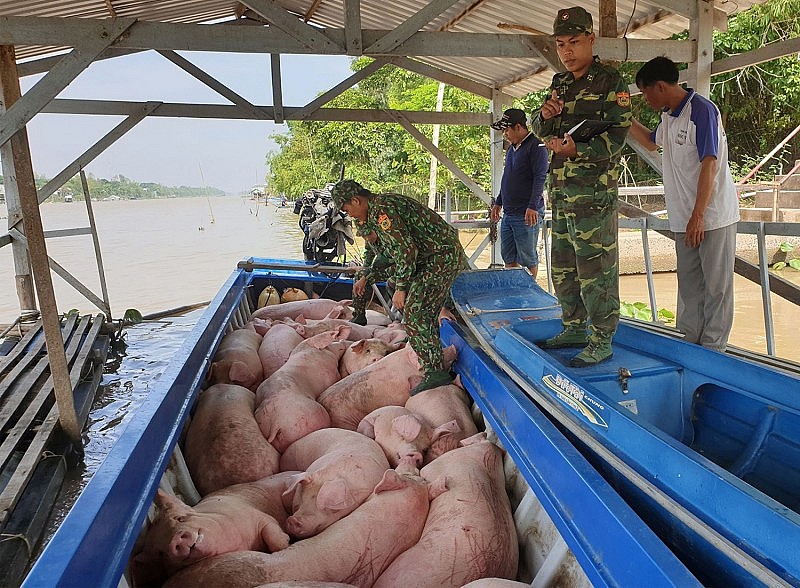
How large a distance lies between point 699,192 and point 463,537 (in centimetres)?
248

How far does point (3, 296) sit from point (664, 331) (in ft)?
56.8

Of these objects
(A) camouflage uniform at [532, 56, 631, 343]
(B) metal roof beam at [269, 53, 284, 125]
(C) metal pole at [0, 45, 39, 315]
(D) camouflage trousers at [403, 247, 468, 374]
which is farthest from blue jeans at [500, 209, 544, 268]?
(C) metal pole at [0, 45, 39, 315]

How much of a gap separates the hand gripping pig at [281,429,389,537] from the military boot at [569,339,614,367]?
121cm

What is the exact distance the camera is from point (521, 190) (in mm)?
6176

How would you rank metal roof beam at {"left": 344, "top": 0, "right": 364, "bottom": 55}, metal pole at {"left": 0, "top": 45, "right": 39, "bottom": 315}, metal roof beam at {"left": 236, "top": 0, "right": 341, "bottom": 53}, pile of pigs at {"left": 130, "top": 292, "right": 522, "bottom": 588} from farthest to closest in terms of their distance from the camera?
1. metal pole at {"left": 0, "top": 45, "right": 39, "bottom": 315}
2. metal roof beam at {"left": 344, "top": 0, "right": 364, "bottom": 55}
3. metal roof beam at {"left": 236, "top": 0, "right": 341, "bottom": 53}
4. pile of pigs at {"left": 130, "top": 292, "right": 522, "bottom": 588}

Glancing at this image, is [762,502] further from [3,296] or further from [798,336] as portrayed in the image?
[3,296]

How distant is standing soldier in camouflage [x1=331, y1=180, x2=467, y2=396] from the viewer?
402 cm

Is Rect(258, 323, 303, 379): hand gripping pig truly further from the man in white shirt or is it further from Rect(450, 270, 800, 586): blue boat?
the man in white shirt

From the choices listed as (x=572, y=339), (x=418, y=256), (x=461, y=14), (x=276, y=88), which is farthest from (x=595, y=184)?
(x=276, y=88)

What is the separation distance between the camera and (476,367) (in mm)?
3764

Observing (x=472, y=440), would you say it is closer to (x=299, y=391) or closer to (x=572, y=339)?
(x=572, y=339)

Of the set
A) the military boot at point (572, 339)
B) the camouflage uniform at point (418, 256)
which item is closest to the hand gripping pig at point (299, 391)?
the camouflage uniform at point (418, 256)

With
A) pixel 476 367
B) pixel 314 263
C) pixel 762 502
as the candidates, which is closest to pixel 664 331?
pixel 476 367

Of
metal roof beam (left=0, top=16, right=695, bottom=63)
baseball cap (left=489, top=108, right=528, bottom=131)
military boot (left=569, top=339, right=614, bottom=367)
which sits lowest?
military boot (left=569, top=339, right=614, bottom=367)
